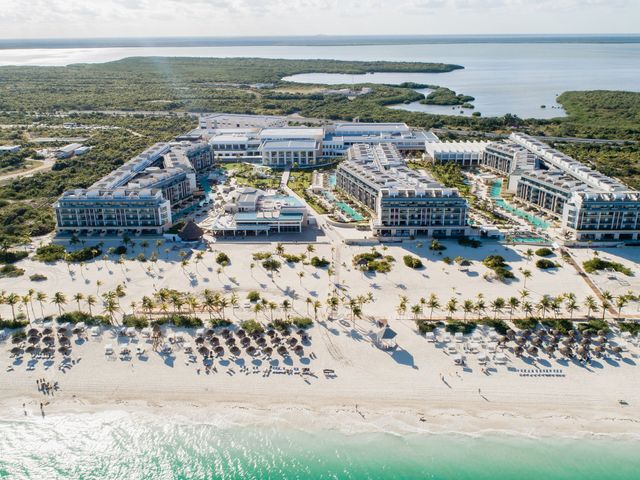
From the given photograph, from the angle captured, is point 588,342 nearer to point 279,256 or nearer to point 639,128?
point 279,256

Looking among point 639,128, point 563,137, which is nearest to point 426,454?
point 563,137

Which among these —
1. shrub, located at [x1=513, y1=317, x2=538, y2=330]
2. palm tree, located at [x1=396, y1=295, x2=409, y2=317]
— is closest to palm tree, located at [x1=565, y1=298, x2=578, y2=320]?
shrub, located at [x1=513, y1=317, x2=538, y2=330]

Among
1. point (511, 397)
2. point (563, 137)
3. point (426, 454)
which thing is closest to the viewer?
point (426, 454)

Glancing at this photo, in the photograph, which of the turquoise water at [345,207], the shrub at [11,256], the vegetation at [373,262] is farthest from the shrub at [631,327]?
the shrub at [11,256]

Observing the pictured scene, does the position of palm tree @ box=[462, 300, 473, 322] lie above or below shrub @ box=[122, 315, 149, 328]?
above

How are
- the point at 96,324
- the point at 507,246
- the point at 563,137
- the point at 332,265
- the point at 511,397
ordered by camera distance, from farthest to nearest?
1. the point at 563,137
2. the point at 507,246
3. the point at 332,265
4. the point at 96,324
5. the point at 511,397

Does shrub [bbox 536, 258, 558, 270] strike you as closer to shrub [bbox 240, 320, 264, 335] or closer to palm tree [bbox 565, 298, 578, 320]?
palm tree [bbox 565, 298, 578, 320]
